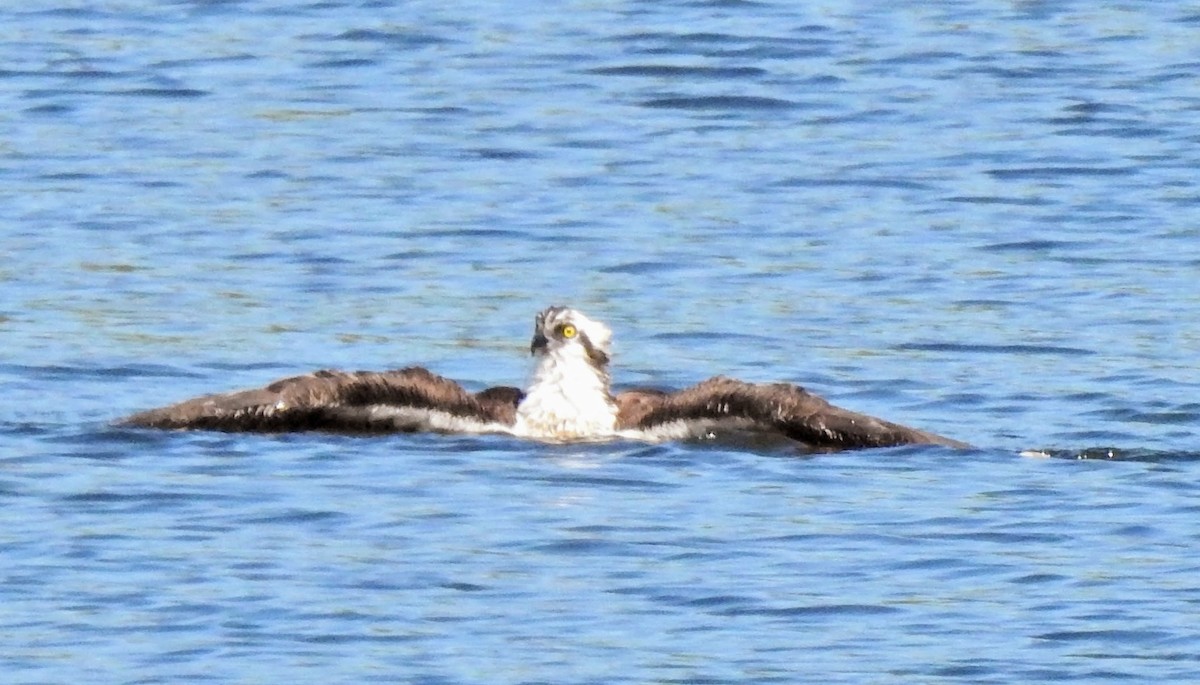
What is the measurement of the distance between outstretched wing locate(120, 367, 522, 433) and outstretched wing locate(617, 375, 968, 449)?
3.78 ft

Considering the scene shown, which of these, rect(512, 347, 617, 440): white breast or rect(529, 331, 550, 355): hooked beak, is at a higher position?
rect(529, 331, 550, 355): hooked beak

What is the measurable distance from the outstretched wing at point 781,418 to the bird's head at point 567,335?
0.76 metres

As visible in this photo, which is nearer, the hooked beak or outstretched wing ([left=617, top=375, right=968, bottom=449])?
outstretched wing ([left=617, top=375, right=968, bottom=449])

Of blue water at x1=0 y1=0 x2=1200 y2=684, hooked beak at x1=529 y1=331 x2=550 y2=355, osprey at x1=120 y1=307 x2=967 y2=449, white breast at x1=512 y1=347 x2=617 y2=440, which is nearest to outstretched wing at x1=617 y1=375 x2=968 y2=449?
osprey at x1=120 y1=307 x2=967 y2=449

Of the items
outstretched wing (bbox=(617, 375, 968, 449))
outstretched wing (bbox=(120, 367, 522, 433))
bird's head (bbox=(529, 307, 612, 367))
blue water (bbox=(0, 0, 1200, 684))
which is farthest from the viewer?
bird's head (bbox=(529, 307, 612, 367))

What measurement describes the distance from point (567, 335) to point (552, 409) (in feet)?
1.21

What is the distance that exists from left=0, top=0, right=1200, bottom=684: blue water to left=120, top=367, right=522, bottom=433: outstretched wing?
15 cm

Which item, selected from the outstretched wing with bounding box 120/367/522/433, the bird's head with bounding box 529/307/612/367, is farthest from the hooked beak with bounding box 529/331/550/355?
the outstretched wing with bounding box 120/367/522/433

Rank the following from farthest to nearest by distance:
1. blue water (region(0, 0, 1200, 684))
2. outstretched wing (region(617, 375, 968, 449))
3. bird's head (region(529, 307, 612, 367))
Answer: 1. bird's head (region(529, 307, 612, 367))
2. outstretched wing (region(617, 375, 968, 449))
3. blue water (region(0, 0, 1200, 684))

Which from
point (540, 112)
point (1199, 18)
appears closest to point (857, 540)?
point (540, 112)

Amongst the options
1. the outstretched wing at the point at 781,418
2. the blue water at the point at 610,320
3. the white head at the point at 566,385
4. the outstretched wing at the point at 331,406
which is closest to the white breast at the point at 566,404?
the white head at the point at 566,385

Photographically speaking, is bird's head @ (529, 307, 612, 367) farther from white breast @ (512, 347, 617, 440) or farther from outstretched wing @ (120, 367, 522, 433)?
outstretched wing @ (120, 367, 522, 433)

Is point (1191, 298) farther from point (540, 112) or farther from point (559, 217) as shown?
point (540, 112)

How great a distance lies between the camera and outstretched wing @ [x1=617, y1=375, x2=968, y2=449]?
15789mm
